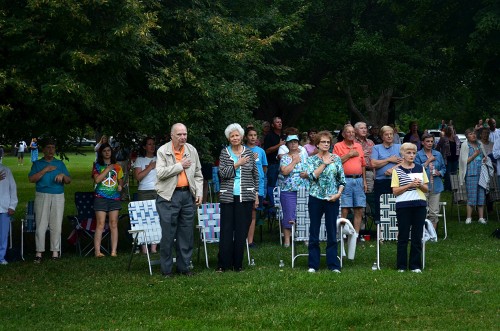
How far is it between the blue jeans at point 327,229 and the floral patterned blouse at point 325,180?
0.34 feet

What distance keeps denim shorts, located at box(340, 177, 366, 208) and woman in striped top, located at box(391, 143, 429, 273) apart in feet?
9.06

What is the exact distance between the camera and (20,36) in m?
13.4

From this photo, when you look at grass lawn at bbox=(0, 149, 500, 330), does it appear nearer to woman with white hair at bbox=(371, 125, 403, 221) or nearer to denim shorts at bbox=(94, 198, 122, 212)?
denim shorts at bbox=(94, 198, 122, 212)

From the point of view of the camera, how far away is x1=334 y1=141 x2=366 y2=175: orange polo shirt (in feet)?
53.3

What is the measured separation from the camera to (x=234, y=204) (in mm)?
13797

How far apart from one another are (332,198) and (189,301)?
9.60ft

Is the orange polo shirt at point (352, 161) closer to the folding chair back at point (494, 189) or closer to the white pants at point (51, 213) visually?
the white pants at point (51, 213)

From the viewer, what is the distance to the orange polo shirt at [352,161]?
53.3 ft

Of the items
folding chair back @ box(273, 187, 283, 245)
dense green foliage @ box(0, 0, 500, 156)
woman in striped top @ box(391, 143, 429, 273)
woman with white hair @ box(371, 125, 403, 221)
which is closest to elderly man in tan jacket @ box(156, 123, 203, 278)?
dense green foliage @ box(0, 0, 500, 156)

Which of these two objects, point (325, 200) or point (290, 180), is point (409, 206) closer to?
point (325, 200)

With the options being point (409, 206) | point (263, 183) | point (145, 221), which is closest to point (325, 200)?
point (409, 206)

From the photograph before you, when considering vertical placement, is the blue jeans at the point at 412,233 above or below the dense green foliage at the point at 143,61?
below

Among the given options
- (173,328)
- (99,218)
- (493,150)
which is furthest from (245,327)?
(493,150)

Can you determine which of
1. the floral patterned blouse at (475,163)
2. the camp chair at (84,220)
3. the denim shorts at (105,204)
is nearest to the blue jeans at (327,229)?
the denim shorts at (105,204)
